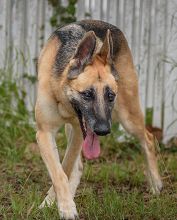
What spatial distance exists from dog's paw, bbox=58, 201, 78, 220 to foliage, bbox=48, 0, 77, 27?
3909 mm

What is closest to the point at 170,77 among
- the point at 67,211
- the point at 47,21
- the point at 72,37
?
the point at 47,21

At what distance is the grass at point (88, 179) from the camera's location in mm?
5496

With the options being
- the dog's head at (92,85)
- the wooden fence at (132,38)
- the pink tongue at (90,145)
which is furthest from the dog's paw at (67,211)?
the wooden fence at (132,38)

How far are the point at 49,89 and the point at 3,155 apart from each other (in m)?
1.98

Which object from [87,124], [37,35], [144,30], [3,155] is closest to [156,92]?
[144,30]

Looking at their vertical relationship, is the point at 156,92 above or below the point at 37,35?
below

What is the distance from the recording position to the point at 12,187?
643 cm

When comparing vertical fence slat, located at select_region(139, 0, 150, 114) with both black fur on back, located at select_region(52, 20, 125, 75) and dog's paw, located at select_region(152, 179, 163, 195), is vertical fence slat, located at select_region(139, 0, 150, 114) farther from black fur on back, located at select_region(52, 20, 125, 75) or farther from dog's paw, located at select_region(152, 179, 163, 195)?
dog's paw, located at select_region(152, 179, 163, 195)

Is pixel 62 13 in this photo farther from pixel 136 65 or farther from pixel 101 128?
pixel 101 128

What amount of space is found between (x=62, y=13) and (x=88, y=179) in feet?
8.83

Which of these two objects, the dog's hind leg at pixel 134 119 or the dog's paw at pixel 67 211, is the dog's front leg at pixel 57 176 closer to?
the dog's paw at pixel 67 211

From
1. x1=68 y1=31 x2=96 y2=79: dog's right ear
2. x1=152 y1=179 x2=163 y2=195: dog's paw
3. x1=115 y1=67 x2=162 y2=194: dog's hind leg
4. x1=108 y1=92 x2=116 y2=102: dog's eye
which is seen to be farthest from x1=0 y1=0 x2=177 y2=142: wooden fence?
x1=108 y1=92 x2=116 y2=102: dog's eye

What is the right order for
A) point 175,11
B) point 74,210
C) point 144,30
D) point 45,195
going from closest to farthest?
point 74,210 → point 45,195 → point 175,11 → point 144,30

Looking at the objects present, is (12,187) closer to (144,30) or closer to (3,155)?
(3,155)
